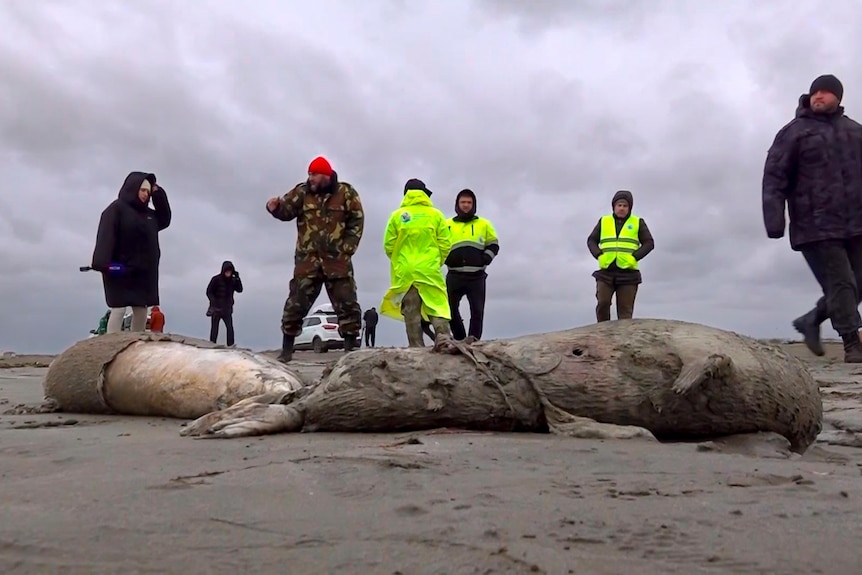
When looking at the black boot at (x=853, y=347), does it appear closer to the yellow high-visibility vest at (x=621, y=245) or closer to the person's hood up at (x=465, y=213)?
the yellow high-visibility vest at (x=621, y=245)

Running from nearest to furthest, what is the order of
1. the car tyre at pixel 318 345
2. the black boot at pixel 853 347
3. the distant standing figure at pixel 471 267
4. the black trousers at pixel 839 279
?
the black trousers at pixel 839 279, the black boot at pixel 853 347, the distant standing figure at pixel 471 267, the car tyre at pixel 318 345

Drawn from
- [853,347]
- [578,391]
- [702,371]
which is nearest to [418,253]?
[853,347]

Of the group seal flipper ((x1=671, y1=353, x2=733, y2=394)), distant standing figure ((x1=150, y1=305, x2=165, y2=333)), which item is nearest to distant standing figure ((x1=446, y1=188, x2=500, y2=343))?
distant standing figure ((x1=150, y1=305, x2=165, y2=333))

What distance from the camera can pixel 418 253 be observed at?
794cm

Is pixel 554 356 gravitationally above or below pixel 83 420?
above

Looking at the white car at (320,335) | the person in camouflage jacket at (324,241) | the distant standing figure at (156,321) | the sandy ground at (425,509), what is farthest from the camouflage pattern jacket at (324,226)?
the white car at (320,335)

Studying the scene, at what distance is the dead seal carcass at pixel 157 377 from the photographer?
14.4ft

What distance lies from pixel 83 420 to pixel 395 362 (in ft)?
6.30

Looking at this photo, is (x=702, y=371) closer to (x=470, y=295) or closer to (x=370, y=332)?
(x=470, y=295)

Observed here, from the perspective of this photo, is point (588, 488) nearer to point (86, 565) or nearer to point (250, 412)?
point (86, 565)

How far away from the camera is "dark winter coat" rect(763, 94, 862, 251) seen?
23.9ft

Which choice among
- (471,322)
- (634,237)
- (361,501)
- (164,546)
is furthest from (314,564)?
(634,237)

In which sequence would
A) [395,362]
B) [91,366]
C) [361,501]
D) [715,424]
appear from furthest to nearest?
[91,366], [395,362], [715,424], [361,501]

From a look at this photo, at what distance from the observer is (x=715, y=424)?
3504mm
